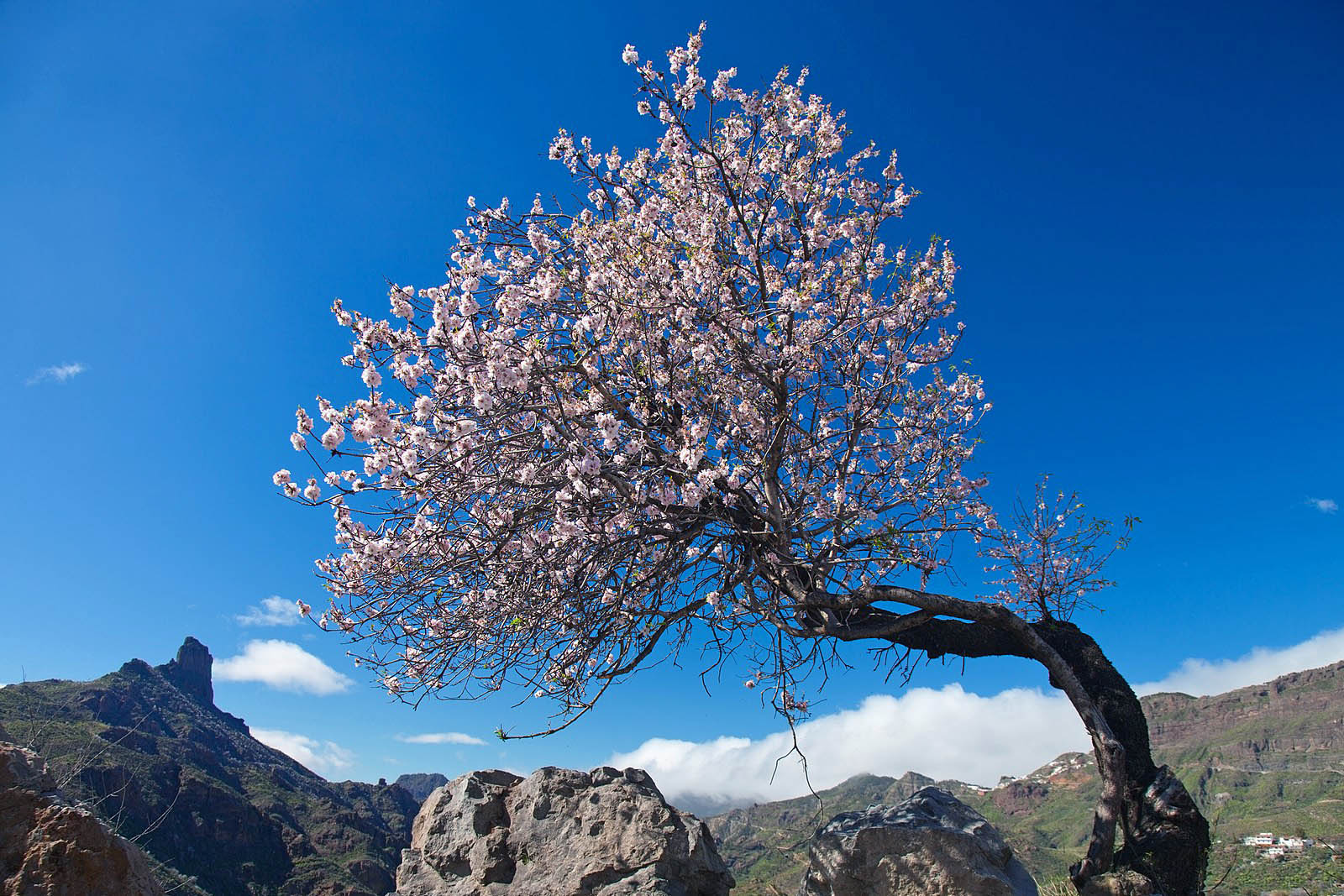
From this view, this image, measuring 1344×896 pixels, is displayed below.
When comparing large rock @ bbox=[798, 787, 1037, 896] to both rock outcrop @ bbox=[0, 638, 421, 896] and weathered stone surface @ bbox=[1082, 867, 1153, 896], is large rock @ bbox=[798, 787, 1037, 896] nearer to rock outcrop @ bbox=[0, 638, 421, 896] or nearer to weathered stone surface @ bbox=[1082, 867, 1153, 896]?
weathered stone surface @ bbox=[1082, 867, 1153, 896]

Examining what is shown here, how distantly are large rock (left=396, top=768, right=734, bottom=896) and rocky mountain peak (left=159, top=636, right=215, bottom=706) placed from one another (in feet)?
604

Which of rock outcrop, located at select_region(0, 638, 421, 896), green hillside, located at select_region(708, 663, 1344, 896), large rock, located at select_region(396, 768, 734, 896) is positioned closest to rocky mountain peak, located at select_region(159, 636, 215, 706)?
rock outcrop, located at select_region(0, 638, 421, 896)

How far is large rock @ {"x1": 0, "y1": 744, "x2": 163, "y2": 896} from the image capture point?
4.64m

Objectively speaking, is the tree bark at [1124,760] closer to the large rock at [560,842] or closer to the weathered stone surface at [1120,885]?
the weathered stone surface at [1120,885]

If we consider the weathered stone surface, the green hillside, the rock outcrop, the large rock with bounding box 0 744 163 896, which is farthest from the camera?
the green hillside

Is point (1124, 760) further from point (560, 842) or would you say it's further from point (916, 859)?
point (560, 842)

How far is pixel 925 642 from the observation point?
9648 millimetres

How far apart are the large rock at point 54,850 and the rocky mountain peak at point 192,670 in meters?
186

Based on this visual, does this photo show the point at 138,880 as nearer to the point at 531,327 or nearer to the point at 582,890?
the point at 582,890

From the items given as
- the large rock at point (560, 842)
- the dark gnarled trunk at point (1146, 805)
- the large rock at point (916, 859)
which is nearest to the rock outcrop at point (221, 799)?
the large rock at point (560, 842)

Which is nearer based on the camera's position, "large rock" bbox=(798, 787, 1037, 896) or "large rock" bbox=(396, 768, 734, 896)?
"large rock" bbox=(798, 787, 1037, 896)

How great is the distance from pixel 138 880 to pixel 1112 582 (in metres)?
12.8

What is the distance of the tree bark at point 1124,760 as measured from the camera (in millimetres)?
7633

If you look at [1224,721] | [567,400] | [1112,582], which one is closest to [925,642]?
[1112,582]
